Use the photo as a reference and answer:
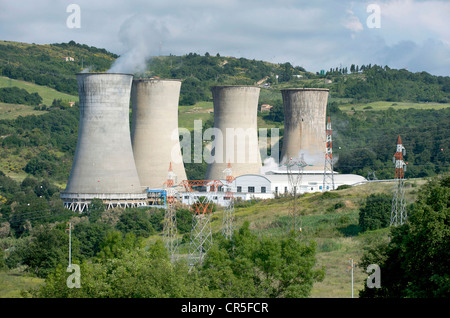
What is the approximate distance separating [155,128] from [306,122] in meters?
10.5

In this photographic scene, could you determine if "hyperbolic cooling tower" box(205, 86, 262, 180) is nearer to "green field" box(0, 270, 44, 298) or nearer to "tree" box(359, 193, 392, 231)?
"tree" box(359, 193, 392, 231)

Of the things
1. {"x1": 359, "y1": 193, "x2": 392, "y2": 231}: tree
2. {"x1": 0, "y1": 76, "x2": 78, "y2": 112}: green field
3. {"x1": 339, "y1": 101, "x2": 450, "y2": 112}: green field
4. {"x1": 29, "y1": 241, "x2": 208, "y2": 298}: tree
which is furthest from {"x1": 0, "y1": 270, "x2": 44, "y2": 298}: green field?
{"x1": 339, "y1": 101, "x2": 450, "y2": 112}: green field

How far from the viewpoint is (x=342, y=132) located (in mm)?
79312

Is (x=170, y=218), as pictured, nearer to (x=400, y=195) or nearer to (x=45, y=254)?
(x=45, y=254)

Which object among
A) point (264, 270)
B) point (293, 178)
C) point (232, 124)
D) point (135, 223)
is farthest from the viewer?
point (293, 178)

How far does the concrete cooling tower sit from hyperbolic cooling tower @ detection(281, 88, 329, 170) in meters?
12.7

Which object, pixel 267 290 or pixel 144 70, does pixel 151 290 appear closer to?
pixel 267 290

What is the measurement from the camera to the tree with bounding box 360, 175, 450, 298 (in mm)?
20000

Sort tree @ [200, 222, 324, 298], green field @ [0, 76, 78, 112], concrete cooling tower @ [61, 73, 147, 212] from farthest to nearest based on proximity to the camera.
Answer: green field @ [0, 76, 78, 112] < concrete cooling tower @ [61, 73, 147, 212] < tree @ [200, 222, 324, 298]

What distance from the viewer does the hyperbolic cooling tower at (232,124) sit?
157ft

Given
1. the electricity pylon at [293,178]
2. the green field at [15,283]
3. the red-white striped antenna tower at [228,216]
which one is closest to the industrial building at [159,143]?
the electricity pylon at [293,178]

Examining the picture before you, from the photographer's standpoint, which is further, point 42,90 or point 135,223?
point 42,90

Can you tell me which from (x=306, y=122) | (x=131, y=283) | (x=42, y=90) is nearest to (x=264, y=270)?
(x=131, y=283)

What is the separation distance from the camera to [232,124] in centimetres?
4784
